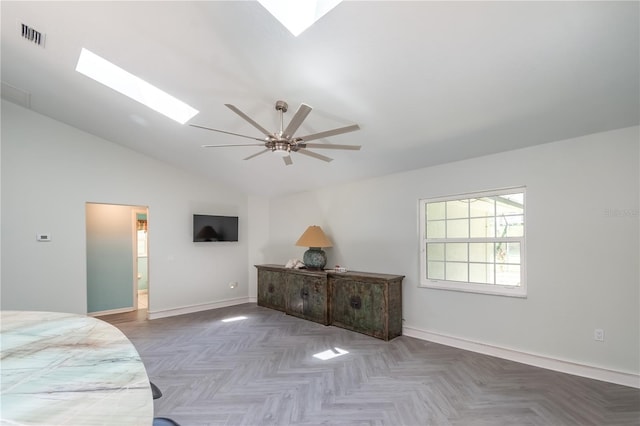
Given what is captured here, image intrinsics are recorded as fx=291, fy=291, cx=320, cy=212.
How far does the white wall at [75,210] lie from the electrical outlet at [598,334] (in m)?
5.59

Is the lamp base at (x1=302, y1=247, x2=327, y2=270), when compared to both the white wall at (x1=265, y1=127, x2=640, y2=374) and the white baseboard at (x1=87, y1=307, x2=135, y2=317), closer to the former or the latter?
the white wall at (x1=265, y1=127, x2=640, y2=374)

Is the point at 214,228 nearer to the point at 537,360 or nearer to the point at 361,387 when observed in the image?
the point at 361,387

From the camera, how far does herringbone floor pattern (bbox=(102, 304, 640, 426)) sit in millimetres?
2240

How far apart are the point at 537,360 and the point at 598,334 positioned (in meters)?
0.61

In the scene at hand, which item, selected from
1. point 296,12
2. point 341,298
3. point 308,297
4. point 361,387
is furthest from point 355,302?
point 296,12

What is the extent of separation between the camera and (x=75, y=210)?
4.44 m

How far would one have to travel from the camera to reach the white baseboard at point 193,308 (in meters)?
5.07

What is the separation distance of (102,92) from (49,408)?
3583 mm

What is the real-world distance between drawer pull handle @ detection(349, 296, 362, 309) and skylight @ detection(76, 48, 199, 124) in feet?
10.5

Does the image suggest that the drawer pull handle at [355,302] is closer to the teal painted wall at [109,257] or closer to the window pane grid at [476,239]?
the window pane grid at [476,239]

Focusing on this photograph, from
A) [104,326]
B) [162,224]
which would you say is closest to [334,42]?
[104,326]

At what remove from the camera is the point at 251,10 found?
196 cm

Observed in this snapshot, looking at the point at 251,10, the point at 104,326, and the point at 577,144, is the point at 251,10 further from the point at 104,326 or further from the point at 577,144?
the point at 577,144

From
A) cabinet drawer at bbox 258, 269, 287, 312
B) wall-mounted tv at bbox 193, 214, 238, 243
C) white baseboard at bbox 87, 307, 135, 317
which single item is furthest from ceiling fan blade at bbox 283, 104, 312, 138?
white baseboard at bbox 87, 307, 135, 317
